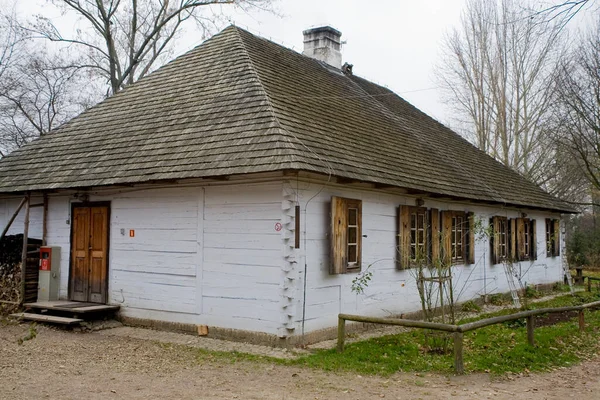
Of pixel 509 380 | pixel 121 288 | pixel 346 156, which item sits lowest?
pixel 509 380

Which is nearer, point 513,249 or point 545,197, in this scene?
point 513,249

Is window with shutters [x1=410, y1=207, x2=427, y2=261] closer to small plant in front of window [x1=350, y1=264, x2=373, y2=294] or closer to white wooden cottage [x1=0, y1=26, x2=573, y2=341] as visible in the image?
white wooden cottage [x1=0, y1=26, x2=573, y2=341]

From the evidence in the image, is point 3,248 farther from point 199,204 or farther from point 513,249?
point 513,249

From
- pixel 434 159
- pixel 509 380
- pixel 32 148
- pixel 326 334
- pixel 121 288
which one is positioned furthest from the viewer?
pixel 434 159

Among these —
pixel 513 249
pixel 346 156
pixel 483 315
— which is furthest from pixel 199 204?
pixel 513 249

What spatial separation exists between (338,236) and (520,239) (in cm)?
934

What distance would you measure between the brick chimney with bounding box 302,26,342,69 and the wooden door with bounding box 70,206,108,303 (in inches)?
384

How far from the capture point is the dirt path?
6293 mm

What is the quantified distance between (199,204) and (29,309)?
13.7ft

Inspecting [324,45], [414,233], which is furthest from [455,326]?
[324,45]

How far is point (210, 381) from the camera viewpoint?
22.3 ft

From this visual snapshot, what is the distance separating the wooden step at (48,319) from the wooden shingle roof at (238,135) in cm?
241

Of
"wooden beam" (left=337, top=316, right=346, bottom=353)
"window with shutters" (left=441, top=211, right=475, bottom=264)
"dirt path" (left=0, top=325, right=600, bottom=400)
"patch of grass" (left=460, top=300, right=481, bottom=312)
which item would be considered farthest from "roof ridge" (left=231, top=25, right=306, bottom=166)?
"patch of grass" (left=460, top=300, right=481, bottom=312)

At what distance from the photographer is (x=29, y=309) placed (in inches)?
432
